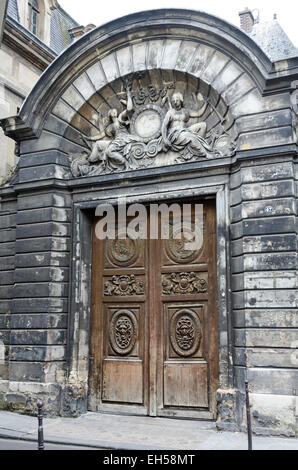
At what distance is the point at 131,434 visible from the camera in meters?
7.44

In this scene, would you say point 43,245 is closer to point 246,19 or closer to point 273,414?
point 273,414

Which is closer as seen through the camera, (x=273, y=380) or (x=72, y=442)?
(x=72, y=442)

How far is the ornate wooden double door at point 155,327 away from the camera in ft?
27.6

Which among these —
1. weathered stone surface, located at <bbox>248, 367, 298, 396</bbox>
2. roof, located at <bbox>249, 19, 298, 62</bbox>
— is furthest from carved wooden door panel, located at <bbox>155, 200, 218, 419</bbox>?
roof, located at <bbox>249, 19, 298, 62</bbox>

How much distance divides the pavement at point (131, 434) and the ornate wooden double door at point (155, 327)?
1.18 ft

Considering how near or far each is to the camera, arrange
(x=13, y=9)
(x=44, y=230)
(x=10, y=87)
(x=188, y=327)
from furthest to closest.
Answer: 1. (x=13, y=9)
2. (x=10, y=87)
3. (x=44, y=230)
4. (x=188, y=327)

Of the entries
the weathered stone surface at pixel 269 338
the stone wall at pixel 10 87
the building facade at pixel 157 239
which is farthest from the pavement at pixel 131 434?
the stone wall at pixel 10 87

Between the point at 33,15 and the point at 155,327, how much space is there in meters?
10.5

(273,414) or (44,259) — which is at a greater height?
(44,259)

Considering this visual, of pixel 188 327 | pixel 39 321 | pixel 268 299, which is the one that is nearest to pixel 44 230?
pixel 39 321

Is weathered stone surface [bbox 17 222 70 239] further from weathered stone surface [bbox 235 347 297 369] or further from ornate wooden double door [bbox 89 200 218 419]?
weathered stone surface [bbox 235 347 297 369]

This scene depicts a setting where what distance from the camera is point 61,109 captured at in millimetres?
9789

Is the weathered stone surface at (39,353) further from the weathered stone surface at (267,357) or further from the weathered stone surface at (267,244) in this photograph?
the weathered stone surface at (267,244)

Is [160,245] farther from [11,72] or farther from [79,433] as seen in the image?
[11,72]
